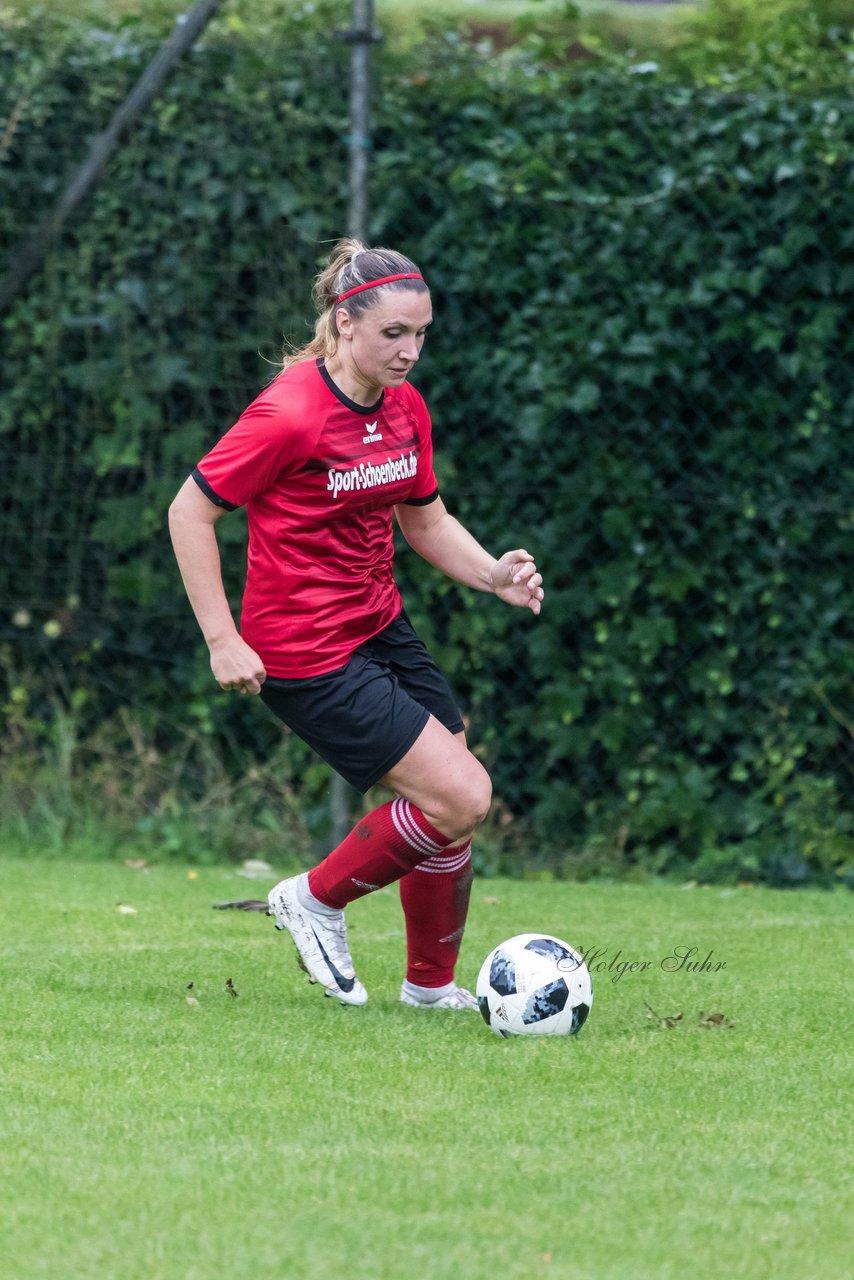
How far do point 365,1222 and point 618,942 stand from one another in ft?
8.58

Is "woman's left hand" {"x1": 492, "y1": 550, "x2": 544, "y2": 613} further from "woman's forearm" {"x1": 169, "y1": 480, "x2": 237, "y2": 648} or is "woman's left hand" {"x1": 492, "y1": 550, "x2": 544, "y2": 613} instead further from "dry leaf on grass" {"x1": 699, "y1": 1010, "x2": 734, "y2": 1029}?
"dry leaf on grass" {"x1": 699, "y1": 1010, "x2": 734, "y2": 1029}

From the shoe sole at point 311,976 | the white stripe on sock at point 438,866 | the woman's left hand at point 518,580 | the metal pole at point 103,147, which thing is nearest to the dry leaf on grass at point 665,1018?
the white stripe on sock at point 438,866

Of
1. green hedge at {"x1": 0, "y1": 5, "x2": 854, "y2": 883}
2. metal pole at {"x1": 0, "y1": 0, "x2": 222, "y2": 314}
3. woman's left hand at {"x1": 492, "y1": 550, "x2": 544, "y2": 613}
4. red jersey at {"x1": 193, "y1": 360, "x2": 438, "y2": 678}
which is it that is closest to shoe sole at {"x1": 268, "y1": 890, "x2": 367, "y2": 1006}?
red jersey at {"x1": 193, "y1": 360, "x2": 438, "y2": 678}

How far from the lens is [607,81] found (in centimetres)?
643

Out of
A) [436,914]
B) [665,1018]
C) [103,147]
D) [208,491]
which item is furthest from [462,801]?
[103,147]

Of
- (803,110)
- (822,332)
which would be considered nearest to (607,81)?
(803,110)

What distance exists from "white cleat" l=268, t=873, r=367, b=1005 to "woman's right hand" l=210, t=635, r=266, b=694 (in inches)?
27.4

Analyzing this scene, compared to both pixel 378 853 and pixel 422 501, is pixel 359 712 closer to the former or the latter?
pixel 378 853

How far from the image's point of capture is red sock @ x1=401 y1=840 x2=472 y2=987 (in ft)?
14.1

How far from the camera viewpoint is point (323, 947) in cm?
430

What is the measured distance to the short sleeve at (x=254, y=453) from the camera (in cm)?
402

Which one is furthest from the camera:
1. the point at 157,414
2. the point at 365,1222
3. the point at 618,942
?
the point at 157,414

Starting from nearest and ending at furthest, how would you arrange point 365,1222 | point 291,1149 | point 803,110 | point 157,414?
point 365,1222 → point 291,1149 → point 803,110 → point 157,414

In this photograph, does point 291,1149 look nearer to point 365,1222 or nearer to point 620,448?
point 365,1222
